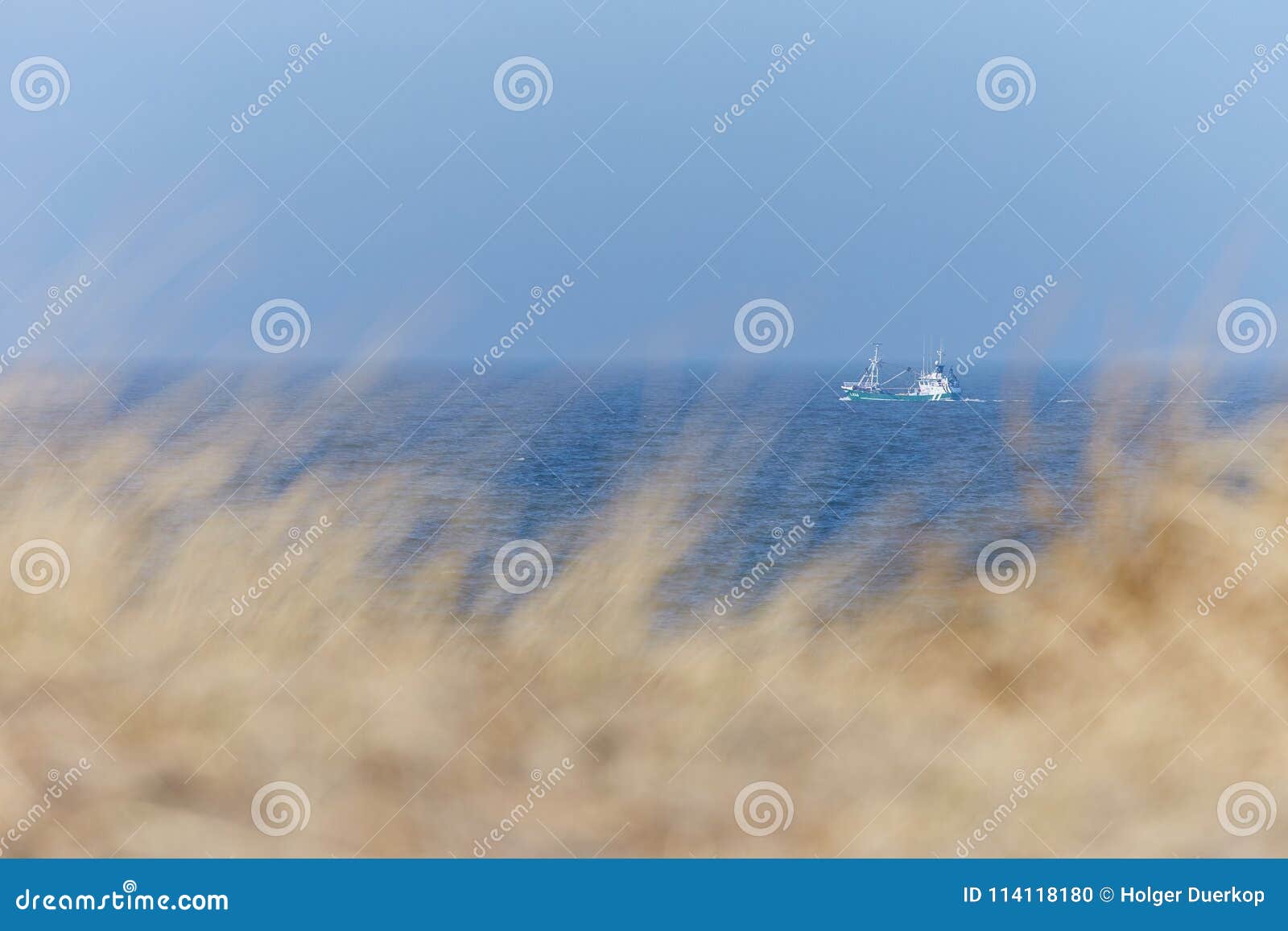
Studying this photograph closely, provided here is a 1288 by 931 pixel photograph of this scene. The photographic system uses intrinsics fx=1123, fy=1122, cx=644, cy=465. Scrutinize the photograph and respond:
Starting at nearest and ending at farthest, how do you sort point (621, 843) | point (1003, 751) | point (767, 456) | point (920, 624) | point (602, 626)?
1. point (621, 843)
2. point (1003, 751)
3. point (920, 624)
4. point (602, 626)
5. point (767, 456)

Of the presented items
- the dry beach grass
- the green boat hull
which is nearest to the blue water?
the green boat hull

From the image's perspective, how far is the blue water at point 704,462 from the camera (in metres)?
25.5

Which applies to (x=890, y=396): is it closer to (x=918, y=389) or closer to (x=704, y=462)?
(x=918, y=389)

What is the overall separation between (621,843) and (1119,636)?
412 cm

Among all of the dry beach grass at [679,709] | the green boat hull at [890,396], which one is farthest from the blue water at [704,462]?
the dry beach grass at [679,709]

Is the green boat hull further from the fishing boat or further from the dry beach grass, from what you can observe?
the dry beach grass

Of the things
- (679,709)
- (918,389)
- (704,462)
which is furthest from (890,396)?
(679,709)

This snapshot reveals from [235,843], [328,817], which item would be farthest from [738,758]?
[235,843]

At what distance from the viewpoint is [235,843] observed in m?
7.55

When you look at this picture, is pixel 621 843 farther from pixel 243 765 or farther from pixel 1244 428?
pixel 1244 428

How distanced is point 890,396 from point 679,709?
8452 centimetres

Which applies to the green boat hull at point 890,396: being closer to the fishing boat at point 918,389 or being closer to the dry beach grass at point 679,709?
the fishing boat at point 918,389

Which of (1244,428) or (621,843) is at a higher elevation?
(1244,428)

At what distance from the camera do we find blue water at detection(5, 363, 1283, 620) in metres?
25.5
